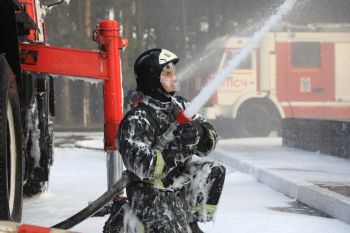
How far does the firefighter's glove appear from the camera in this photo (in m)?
3.43

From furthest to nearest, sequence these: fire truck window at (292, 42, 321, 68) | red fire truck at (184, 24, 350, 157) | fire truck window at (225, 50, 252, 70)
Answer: fire truck window at (292, 42, 321, 68) < red fire truck at (184, 24, 350, 157) < fire truck window at (225, 50, 252, 70)

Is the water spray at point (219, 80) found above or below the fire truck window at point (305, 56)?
below

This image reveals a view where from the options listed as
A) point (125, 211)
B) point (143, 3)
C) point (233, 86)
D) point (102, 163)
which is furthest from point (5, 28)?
point (143, 3)

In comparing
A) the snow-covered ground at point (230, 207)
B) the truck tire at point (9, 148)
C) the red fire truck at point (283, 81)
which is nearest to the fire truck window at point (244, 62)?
the red fire truck at point (283, 81)

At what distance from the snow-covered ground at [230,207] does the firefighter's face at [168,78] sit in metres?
1.62

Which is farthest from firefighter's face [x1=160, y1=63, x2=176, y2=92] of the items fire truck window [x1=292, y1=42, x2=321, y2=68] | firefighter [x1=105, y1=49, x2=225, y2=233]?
fire truck window [x1=292, y1=42, x2=321, y2=68]

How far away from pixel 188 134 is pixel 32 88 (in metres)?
2.21

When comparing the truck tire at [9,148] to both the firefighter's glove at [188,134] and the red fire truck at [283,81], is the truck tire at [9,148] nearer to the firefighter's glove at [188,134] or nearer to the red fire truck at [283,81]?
the firefighter's glove at [188,134]

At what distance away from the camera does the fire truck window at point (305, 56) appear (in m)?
18.8

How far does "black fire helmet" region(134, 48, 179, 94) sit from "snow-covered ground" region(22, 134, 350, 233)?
1.59 meters

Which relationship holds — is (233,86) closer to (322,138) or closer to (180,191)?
(322,138)

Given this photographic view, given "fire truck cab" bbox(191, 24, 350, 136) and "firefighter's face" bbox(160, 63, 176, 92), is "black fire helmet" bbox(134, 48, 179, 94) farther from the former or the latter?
"fire truck cab" bbox(191, 24, 350, 136)

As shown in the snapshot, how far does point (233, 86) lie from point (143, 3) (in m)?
16.0

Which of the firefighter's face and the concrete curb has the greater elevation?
the firefighter's face
